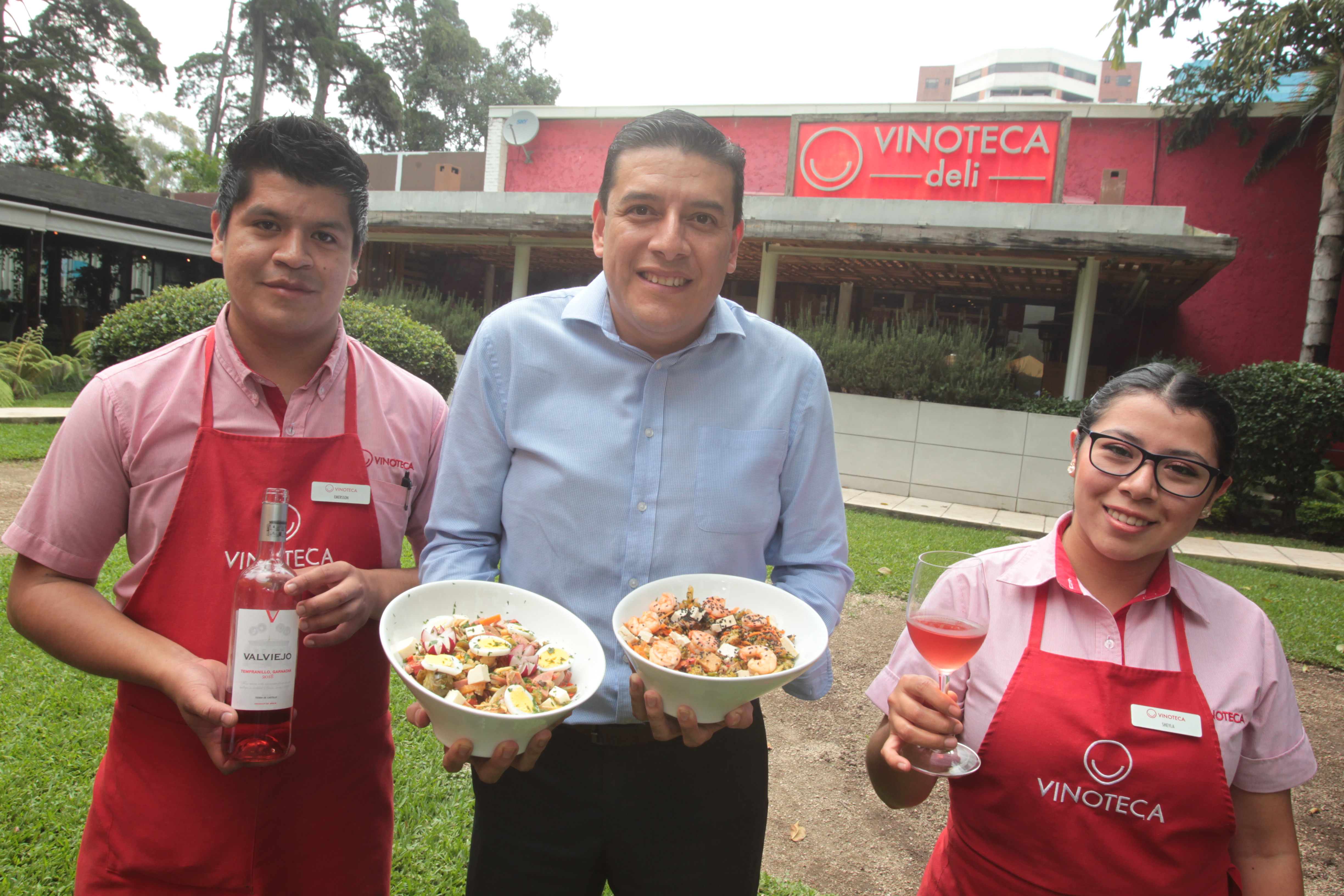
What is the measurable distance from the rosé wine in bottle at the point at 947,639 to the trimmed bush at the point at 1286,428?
9.87 metres

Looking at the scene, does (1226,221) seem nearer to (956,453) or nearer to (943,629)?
(956,453)

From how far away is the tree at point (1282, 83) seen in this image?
11.2 m

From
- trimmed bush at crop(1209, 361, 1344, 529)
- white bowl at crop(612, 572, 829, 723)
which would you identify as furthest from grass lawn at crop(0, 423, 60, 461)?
trimmed bush at crop(1209, 361, 1344, 529)

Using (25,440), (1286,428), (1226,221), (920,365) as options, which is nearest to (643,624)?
(25,440)

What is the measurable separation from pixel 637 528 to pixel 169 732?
3.39 feet

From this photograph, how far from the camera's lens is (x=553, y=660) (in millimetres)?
1494

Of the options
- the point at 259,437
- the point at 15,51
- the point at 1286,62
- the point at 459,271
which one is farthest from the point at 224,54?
the point at 259,437

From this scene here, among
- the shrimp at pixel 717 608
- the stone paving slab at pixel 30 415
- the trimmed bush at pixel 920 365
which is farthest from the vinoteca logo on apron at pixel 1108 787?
the stone paving slab at pixel 30 415

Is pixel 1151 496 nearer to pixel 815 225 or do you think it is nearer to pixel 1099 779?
pixel 1099 779

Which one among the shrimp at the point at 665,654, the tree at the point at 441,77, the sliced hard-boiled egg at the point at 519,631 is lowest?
the sliced hard-boiled egg at the point at 519,631

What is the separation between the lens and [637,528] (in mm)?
1739

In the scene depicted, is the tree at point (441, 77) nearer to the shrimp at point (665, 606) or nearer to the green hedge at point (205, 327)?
the green hedge at point (205, 327)

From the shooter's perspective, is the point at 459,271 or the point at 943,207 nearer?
the point at 943,207

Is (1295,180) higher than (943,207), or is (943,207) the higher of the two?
(1295,180)
